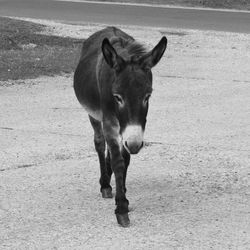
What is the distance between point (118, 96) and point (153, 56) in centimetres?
46

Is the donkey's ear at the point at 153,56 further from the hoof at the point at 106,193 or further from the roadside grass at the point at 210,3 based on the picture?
the roadside grass at the point at 210,3

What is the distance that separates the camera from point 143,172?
795 centimetres

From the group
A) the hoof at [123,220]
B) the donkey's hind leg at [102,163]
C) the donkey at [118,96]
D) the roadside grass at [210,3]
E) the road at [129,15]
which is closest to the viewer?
the donkey at [118,96]

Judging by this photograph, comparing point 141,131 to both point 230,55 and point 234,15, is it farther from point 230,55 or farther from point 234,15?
point 234,15

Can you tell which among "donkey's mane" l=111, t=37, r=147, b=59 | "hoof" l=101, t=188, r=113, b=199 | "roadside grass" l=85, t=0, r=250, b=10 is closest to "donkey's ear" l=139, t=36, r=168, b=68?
"donkey's mane" l=111, t=37, r=147, b=59

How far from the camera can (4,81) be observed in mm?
12648

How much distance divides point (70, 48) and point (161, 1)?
1229 centimetres

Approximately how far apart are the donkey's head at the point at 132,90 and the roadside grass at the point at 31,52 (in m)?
6.99

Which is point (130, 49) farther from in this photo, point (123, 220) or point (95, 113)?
point (123, 220)

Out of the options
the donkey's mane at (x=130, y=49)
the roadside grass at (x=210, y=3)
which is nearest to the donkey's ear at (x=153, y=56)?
the donkey's mane at (x=130, y=49)

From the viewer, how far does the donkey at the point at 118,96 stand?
5867 mm

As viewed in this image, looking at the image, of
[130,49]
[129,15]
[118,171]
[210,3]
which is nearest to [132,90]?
[130,49]

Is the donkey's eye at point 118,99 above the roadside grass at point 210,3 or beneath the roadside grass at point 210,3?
above

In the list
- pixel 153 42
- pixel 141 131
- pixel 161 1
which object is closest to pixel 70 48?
pixel 153 42
